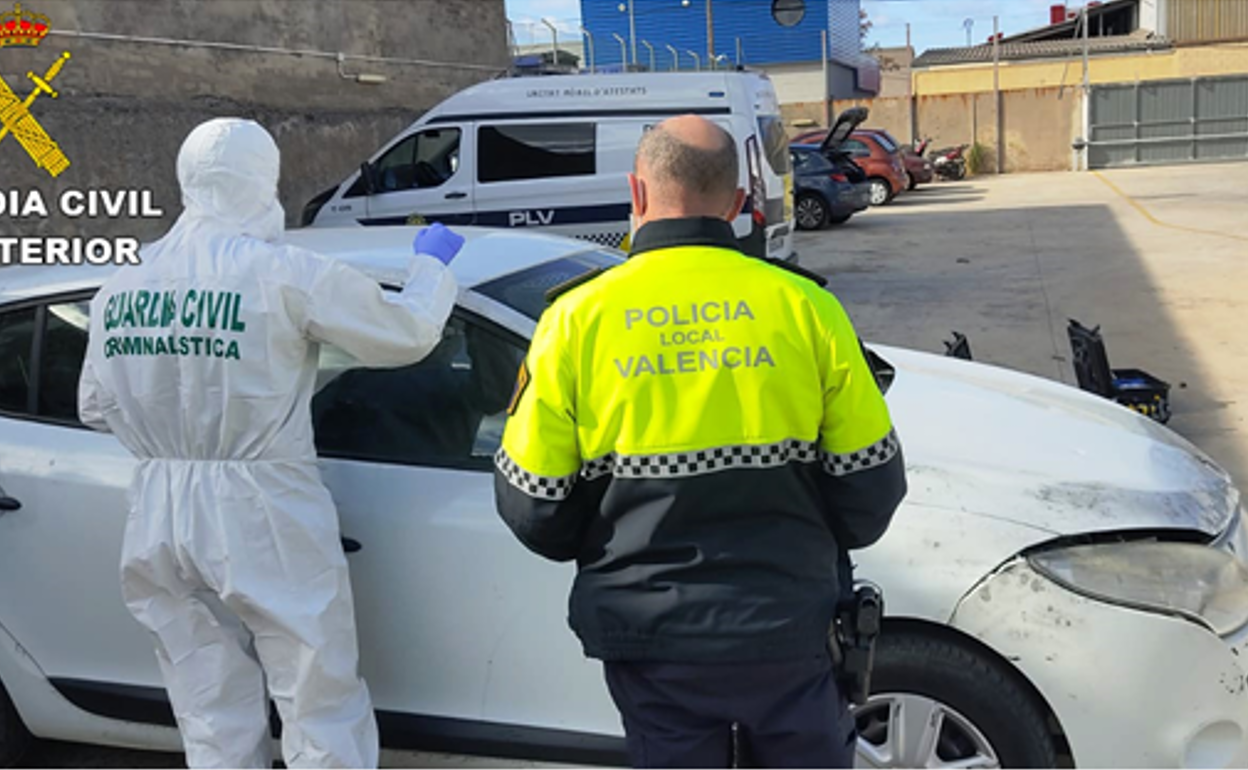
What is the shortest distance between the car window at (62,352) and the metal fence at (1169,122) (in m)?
29.4

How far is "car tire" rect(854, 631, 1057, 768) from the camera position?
A: 8.03 feet

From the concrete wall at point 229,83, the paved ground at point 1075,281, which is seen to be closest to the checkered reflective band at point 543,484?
the paved ground at point 1075,281

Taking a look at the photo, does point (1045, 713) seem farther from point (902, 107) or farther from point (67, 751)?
point (902, 107)

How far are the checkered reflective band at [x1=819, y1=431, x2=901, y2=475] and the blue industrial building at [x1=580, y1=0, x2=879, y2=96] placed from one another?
36.6 meters

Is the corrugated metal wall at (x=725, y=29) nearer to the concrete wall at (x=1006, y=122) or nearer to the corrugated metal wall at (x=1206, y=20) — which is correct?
the concrete wall at (x=1006, y=122)

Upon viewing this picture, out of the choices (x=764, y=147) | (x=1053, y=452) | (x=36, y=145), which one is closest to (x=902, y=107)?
(x=764, y=147)

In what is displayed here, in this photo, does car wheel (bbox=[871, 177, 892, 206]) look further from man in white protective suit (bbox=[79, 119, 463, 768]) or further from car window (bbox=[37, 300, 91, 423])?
man in white protective suit (bbox=[79, 119, 463, 768])

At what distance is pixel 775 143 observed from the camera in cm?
1085

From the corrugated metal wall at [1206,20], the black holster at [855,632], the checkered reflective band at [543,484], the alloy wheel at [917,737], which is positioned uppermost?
the corrugated metal wall at [1206,20]

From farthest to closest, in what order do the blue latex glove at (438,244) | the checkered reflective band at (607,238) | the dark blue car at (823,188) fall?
the dark blue car at (823,188), the checkered reflective band at (607,238), the blue latex glove at (438,244)

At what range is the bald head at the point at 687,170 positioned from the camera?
5.75 feet

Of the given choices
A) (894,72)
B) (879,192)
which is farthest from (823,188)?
(894,72)
